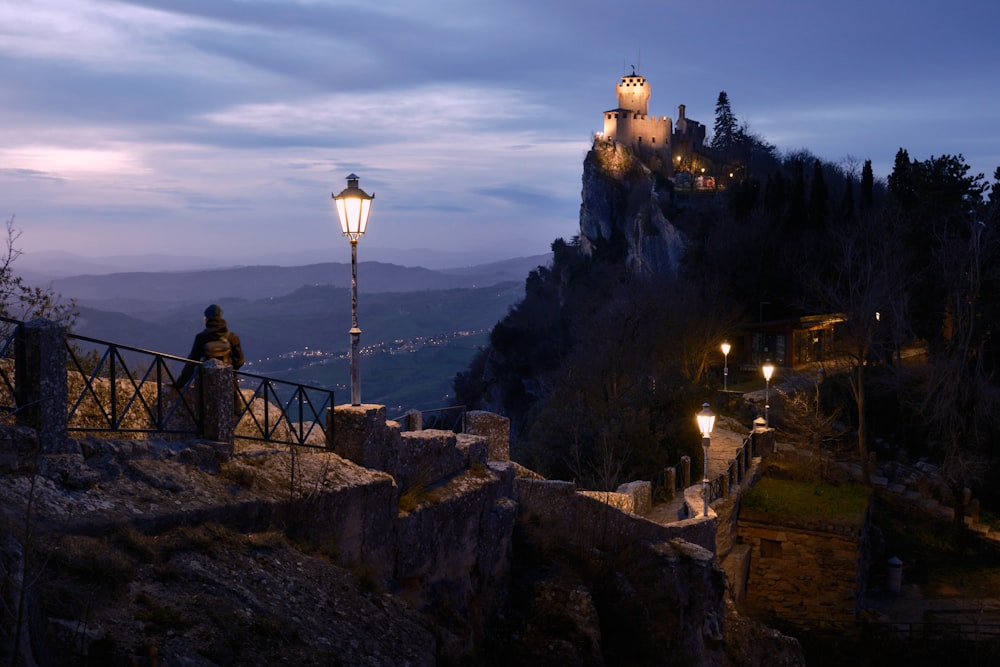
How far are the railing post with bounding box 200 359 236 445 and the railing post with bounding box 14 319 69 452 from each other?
1.49 meters

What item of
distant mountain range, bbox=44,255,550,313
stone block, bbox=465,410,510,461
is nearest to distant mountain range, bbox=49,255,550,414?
distant mountain range, bbox=44,255,550,313

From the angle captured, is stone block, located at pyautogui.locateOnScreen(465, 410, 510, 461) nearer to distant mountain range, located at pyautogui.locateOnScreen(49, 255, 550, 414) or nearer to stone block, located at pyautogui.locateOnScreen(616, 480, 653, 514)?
stone block, located at pyautogui.locateOnScreen(616, 480, 653, 514)

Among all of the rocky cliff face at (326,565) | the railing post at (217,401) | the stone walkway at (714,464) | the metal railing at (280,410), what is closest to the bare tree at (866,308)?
the stone walkway at (714,464)

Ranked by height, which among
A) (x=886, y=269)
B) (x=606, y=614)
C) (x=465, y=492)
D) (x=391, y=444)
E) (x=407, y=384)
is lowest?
(x=407, y=384)

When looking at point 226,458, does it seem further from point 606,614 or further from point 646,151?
point 646,151

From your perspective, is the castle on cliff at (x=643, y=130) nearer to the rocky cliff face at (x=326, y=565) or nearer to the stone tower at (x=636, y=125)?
the stone tower at (x=636, y=125)

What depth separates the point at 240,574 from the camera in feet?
19.8

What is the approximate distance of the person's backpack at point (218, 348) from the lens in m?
9.26

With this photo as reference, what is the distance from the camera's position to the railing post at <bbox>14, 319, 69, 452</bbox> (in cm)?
658

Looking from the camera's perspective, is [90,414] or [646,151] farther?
[646,151]

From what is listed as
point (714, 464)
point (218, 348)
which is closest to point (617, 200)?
point (714, 464)

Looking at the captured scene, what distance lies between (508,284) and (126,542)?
148201 mm

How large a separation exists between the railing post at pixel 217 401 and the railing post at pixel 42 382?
4.89 feet

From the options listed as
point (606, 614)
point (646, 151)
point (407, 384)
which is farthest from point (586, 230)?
point (606, 614)
